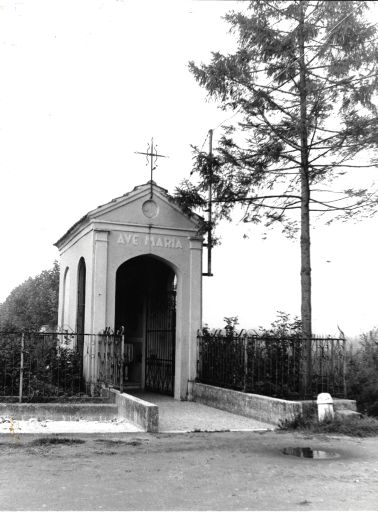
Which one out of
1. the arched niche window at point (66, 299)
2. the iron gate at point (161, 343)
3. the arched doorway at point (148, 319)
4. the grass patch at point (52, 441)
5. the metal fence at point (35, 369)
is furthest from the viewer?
the arched niche window at point (66, 299)

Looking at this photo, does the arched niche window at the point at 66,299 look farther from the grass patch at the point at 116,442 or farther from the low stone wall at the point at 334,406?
the low stone wall at the point at 334,406

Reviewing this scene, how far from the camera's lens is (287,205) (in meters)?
13.7

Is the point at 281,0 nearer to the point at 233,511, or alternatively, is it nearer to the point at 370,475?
the point at 370,475

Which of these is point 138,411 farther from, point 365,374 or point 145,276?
point 145,276

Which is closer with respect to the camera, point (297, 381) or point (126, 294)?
point (297, 381)

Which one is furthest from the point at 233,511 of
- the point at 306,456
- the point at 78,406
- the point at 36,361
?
the point at 36,361

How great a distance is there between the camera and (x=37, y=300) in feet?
137

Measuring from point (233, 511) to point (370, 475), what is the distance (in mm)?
2437

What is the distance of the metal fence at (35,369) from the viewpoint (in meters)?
11.6

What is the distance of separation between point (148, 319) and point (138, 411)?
20.6ft

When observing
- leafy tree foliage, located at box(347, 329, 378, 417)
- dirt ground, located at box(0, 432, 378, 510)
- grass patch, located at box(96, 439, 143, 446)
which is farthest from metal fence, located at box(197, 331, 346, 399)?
grass patch, located at box(96, 439, 143, 446)

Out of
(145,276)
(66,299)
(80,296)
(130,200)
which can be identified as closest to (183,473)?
(130,200)

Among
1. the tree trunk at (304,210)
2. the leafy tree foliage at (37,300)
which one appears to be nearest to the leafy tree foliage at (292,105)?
the tree trunk at (304,210)

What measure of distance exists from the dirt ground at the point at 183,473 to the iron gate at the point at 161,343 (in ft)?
17.7
